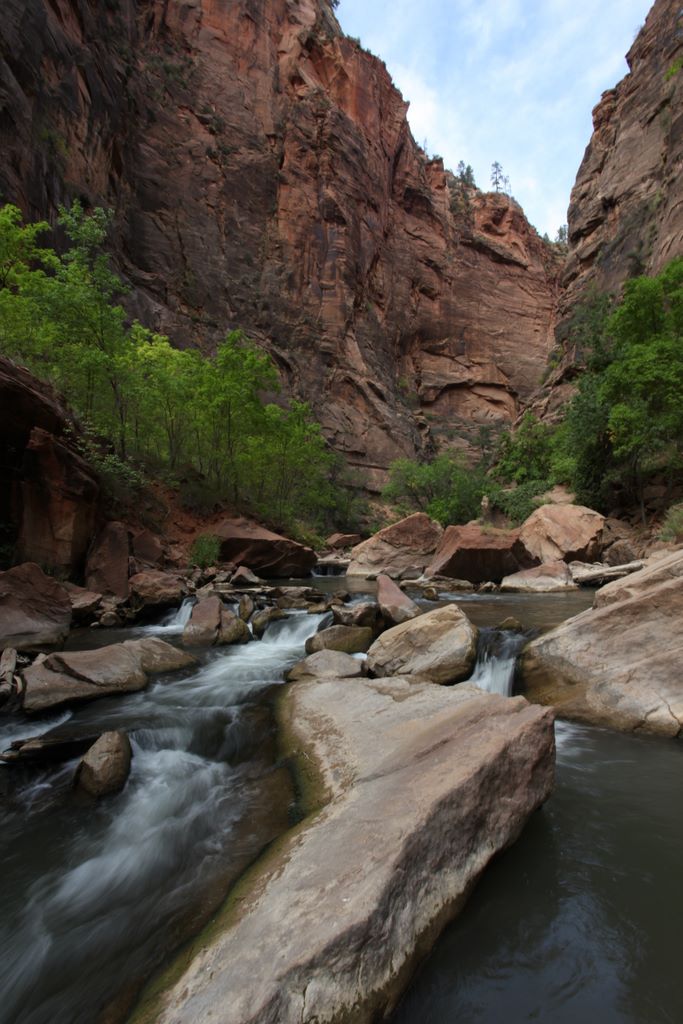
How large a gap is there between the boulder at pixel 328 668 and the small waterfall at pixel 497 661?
4.88 feet

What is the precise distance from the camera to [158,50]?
41375 millimetres

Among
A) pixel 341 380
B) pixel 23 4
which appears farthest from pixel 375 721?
pixel 341 380

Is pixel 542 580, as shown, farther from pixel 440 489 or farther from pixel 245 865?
pixel 440 489

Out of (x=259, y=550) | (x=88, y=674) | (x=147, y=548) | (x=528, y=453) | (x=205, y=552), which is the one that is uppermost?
(x=528, y=453)

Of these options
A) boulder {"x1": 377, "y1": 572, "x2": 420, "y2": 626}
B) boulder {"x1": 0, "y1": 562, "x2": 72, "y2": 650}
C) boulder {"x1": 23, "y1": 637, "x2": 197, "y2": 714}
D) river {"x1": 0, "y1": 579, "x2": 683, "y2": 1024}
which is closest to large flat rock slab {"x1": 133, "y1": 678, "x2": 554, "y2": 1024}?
river {"x1": 0, "y1": 579, "x2": 683, "y2": 1024}

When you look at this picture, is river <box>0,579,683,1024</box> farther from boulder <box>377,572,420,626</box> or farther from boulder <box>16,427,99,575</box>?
boulder <box>16,427,99,575</box>

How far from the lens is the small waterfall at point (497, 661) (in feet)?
19.9

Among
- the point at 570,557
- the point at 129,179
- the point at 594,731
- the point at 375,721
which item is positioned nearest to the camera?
the point at 375,721

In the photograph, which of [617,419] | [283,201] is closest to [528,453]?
[617,419]

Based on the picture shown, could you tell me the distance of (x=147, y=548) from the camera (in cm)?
1445

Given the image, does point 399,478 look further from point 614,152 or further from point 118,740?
point 118,740

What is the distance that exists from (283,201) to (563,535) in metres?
43.7

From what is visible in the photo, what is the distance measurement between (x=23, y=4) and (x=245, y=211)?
2099 cm

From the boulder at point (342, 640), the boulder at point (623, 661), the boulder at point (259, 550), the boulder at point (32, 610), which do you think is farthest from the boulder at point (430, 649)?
the boulder at point (259, 550)
